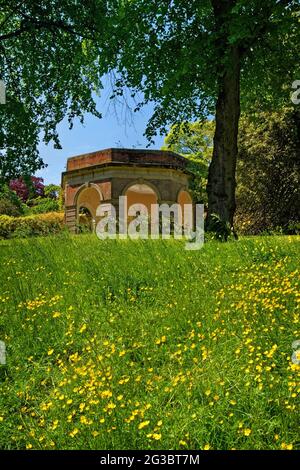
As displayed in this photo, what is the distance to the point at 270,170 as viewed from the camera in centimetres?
2403

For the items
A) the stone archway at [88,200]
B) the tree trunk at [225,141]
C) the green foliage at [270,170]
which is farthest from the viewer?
the stone archway at [88,200]

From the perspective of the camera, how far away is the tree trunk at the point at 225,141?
12.3 meters

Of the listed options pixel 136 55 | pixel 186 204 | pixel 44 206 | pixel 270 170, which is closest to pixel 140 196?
pixel 186 204

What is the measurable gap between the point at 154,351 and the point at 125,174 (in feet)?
71.1

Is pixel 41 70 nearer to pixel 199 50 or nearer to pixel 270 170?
pixel 199 50

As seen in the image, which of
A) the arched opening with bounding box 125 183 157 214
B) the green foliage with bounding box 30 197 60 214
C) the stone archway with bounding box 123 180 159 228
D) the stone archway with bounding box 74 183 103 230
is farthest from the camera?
the green foliage with bounding box 30 197 60 214

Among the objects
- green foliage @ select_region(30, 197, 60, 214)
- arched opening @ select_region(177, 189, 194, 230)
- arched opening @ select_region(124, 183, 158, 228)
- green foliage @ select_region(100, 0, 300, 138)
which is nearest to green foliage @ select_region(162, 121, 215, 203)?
arched opening @ select_region(177, 189, 194, 230)

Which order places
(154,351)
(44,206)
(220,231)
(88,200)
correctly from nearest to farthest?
(154,351) < (220,231) < (88,200) < (44,206)

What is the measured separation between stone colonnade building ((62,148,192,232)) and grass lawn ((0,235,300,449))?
17603 mm

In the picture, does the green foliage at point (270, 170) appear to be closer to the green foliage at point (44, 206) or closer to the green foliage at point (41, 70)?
the green foliage at point (41, 70)

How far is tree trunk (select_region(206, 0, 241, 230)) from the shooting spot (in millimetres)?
12344

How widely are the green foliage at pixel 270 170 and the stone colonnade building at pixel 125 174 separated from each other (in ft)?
12.5

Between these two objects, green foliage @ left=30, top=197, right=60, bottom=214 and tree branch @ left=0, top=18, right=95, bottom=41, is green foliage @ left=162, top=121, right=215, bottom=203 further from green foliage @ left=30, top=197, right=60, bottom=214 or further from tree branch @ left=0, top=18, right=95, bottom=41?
tree branch @ left=0, top=18, right=95, bottom=41

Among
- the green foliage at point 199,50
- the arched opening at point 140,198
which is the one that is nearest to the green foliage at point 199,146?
the arched opening at point 140,198
